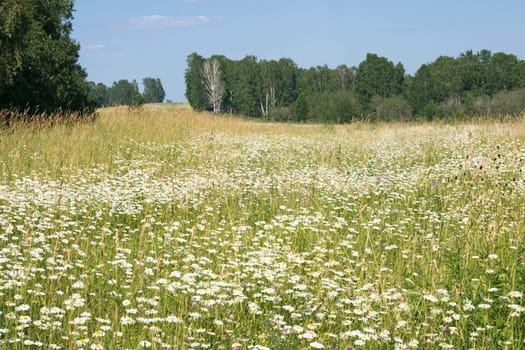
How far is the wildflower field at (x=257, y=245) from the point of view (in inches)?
134

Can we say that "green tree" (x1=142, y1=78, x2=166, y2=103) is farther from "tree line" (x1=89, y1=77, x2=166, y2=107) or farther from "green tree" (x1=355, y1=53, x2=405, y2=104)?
"green tree" (x1=355, y1=53, x2=405, y2=104)

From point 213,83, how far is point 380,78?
85.7 feet

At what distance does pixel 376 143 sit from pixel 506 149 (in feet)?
11.4

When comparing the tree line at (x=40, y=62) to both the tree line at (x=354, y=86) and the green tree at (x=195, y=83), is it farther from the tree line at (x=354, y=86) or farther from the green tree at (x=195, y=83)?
the green tree at (x=195, y=83)

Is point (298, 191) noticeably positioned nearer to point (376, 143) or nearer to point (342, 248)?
point (342, 248)

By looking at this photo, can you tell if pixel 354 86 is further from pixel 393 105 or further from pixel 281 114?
pixel 393 105

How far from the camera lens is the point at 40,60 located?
1730 cm

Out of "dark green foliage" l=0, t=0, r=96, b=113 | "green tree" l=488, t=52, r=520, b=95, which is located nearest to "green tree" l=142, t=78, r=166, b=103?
"green tree" l=488, t=52, r=520, b=95

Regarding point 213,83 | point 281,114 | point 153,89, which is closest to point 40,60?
point 281,114

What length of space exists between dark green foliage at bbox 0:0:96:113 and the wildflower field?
3.00 meters

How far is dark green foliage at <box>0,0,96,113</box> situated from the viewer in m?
14.1

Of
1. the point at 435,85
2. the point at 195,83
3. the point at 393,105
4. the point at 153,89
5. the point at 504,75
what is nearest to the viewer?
the point at 393,105

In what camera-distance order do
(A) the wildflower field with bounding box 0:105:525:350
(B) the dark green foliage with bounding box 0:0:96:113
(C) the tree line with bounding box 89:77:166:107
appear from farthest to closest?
(C) the tree line with bounding box 89:77:166:107 → (B) the dark green foliage with bounding box 0:0:96:113 → (A) the wildflower field with bounding box 0:105:525:350

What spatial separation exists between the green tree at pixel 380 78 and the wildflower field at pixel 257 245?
2244 inches
